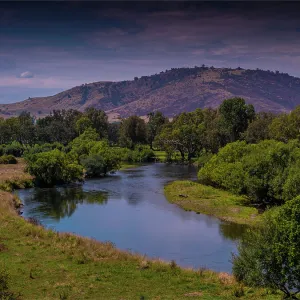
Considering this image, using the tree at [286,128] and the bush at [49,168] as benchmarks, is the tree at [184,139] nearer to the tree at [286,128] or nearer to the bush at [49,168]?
the tree at [286,128]

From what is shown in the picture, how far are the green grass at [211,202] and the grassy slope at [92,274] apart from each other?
75.7 ft

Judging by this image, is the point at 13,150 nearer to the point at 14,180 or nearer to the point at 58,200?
the point at 14,180

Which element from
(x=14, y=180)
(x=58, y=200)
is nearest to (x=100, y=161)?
(x=14, y=180)

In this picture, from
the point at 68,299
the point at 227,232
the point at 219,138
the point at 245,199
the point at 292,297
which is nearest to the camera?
the point at 292,297

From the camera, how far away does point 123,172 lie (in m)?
111

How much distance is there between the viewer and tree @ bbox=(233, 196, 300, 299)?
2375 centimetres

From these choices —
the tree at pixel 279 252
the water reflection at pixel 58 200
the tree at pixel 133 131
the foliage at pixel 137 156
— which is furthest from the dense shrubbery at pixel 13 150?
the tree at pixel 279 252

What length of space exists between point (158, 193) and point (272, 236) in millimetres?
52261

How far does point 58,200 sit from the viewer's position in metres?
71.3

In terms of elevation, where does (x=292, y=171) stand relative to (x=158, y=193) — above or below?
above

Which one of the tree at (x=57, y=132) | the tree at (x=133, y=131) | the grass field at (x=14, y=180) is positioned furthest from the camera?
the tree at (x=133, y=131)

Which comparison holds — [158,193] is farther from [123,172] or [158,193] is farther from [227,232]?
[123,172]

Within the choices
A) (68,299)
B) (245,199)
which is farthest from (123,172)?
(68,299)

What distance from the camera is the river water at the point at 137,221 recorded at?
44.1 metres
